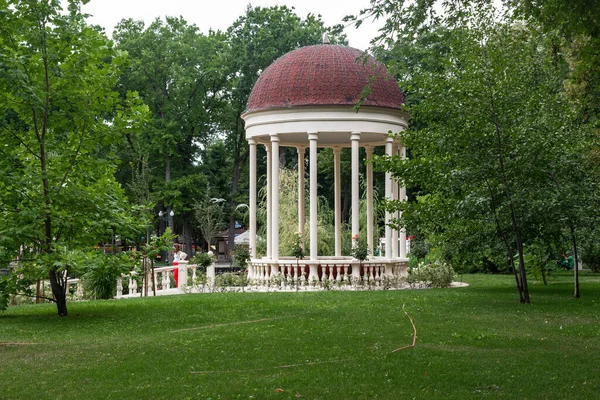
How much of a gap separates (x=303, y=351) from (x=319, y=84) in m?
17.9

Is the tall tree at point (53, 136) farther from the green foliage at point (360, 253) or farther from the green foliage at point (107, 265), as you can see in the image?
the green foliage at point (360, 253)

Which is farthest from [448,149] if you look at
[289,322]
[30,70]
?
[30,70]

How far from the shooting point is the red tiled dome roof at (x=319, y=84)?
28484mm

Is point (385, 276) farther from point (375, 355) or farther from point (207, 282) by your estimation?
point (375, 355)

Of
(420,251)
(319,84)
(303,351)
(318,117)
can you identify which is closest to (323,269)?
(318,117)

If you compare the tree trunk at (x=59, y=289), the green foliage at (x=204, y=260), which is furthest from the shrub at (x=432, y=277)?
the tree trunk at (x=59, y=289)

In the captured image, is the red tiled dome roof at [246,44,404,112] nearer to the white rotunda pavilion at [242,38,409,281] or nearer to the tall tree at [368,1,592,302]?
the white rotunda pavilion at [242,38,409,281]

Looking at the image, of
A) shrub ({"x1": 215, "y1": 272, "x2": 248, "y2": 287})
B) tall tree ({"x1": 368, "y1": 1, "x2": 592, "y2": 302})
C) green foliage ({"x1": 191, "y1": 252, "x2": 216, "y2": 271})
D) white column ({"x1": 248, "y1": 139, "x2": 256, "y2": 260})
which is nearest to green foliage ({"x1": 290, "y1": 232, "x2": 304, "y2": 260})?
white column ({"x1": 248, "y1": 139, "x2": 256, "y2": 260})

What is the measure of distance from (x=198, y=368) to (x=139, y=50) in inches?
1710

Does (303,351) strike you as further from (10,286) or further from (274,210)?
(274,210)

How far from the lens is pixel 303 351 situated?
12.1 metres

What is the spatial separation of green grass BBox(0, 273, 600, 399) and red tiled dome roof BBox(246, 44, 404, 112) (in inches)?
419

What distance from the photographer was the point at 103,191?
17156 mm

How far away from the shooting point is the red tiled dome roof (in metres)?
28.5
